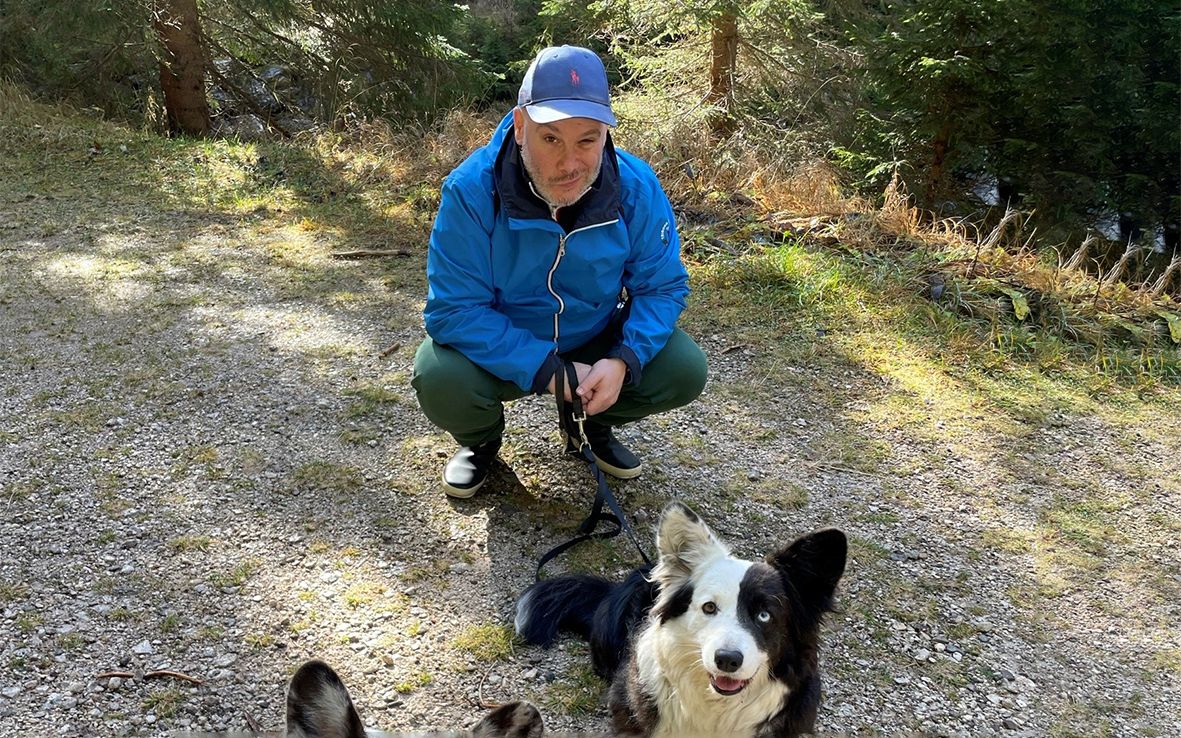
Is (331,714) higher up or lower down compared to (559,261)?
lower down

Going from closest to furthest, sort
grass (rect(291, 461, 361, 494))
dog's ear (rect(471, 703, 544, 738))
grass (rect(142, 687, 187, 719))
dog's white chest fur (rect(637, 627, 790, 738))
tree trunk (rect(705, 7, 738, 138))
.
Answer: dog's ear (rect(471, 703, 544, 738))
dog's white chest fur (rect(637, 627, 790, 738))
grass (rect(142, 687, 187, 719))
grass (rect(291, 461, 361, 494))
tree trunk (rect(705, 7, 738, 138))

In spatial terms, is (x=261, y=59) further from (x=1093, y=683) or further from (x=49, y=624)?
(x=1093, y=683)

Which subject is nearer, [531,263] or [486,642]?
[486,642]

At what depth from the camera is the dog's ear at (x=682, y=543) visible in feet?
6.95

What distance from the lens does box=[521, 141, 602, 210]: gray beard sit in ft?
8.83

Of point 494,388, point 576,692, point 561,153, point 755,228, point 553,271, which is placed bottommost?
point 576,692

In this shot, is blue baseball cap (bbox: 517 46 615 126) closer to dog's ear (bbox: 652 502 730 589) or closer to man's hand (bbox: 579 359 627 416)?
man's hand (bbox: 579 359 627 416)

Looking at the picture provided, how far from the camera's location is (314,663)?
152 cm

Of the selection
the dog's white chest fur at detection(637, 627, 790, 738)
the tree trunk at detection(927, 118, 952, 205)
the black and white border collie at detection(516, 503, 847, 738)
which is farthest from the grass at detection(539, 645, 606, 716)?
the tree trunk at detection(927, 118, 952, 205)

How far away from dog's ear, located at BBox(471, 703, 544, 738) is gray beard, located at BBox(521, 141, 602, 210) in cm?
170

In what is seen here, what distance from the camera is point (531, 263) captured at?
9.34 ft

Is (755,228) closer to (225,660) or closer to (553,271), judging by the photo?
(553,271)

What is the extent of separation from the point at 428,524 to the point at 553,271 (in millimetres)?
1105

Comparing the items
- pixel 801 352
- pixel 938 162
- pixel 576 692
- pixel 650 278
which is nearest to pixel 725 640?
pixel 576 692
